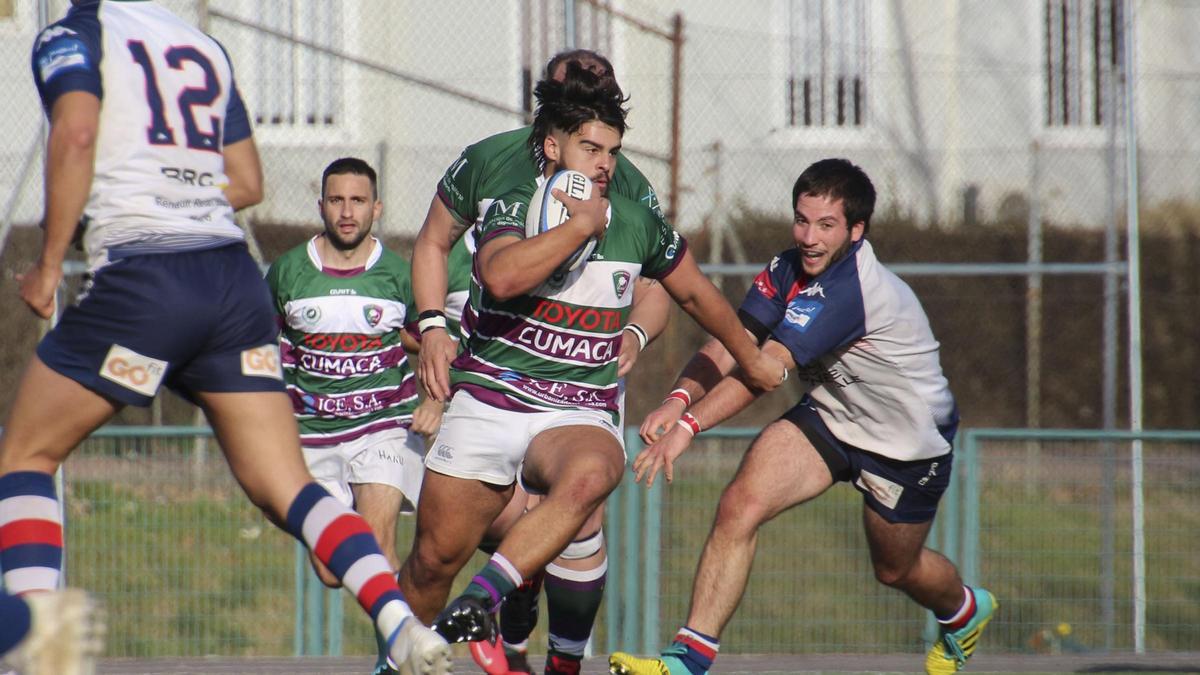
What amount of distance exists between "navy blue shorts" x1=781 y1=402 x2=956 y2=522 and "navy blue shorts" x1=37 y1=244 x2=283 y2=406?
8.47 feet

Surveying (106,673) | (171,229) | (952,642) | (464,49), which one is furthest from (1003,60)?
(171,229)

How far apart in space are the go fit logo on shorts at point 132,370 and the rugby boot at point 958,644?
3.62m

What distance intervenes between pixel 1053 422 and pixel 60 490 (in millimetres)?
7665

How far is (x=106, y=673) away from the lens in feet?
22.8

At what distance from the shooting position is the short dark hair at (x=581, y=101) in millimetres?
5000

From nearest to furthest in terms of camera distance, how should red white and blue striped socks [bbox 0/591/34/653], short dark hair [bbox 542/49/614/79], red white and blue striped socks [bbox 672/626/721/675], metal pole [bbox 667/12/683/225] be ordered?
red white and blue striped socks [bbox 0/591/34/653], red white and blue striped socks [bbox 672/626/721/675], short dark hair [bbox 542/49/614/79], metal pole [bbox 667/12/683/225]

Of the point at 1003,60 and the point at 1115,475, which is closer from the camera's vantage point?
the point at 1115,475

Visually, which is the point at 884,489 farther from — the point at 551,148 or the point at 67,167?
the point at 67,167

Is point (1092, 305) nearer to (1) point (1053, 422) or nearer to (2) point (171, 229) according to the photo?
(1) point (1053, 422)

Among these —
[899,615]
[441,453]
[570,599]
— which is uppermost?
[441,453]

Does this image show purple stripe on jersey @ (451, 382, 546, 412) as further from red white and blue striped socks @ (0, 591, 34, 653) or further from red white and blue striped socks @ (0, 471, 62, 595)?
red white and blue striped socks @ (0, 591, 34, 653)

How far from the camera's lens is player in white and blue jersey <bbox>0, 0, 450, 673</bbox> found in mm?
3889

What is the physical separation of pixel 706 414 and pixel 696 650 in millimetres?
828

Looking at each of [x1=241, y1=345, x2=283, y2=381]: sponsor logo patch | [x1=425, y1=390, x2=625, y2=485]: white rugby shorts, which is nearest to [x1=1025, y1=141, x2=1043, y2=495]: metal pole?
[x1=425, y1=390, x2=625, y2=485]: white rugby shorts
